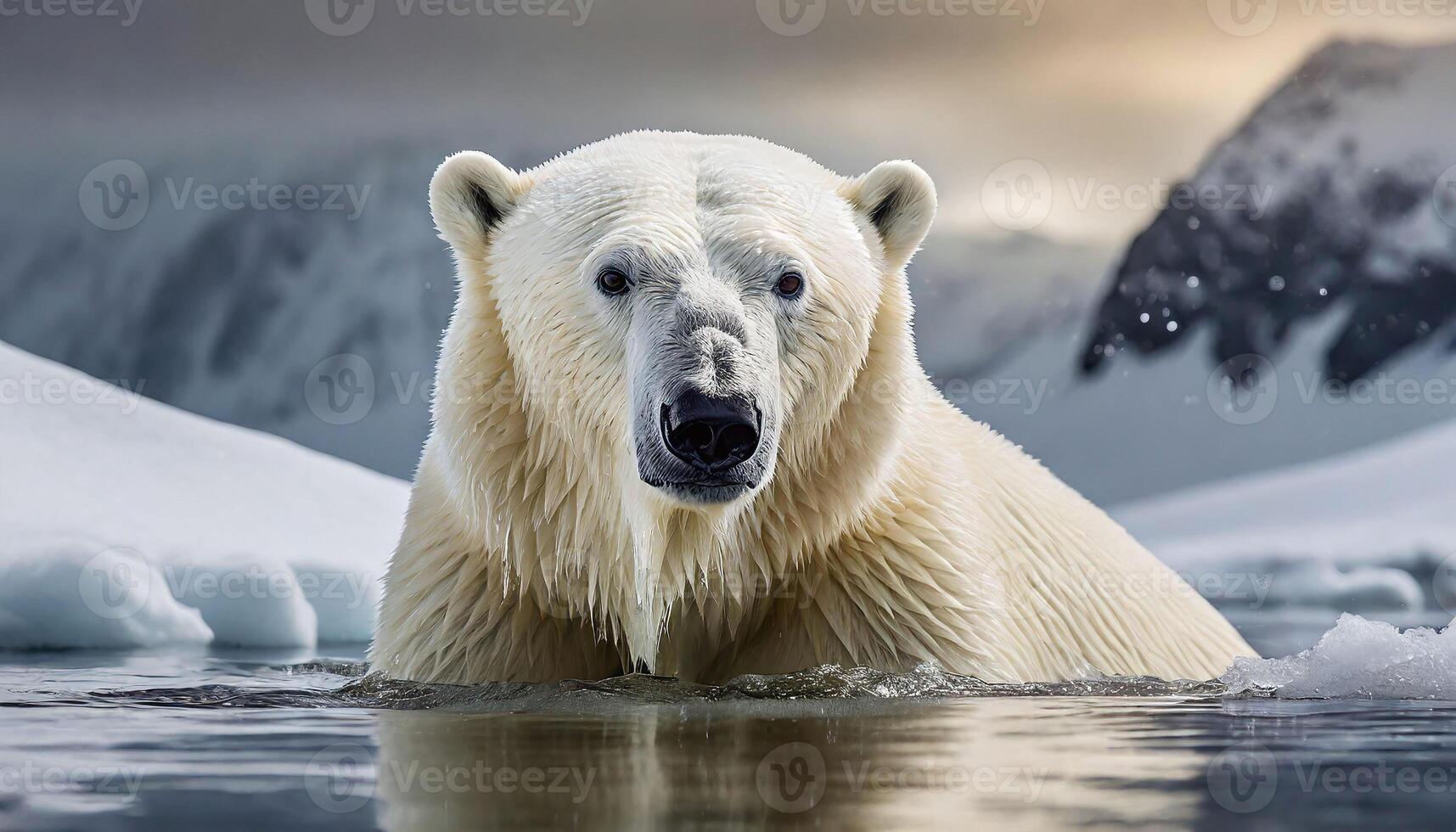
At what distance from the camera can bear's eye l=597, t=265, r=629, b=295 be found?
13.4 ft

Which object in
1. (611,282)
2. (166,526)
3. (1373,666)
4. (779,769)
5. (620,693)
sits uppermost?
(166,526)

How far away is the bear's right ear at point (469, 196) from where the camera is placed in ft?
14.9

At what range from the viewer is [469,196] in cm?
458

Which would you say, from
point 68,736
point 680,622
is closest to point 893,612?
point 680,622

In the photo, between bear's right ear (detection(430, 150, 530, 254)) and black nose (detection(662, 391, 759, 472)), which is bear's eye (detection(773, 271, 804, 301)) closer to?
black nose (detection(662, 391, 759, 472))

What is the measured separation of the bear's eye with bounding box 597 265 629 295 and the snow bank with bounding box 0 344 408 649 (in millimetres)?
4328

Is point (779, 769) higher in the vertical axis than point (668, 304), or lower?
lower

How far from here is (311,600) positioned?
12.9 m

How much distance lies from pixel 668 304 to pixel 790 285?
42 cm

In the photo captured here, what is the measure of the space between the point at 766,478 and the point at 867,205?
1291 mm

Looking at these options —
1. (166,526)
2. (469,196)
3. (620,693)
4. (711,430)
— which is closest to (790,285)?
(711,430)

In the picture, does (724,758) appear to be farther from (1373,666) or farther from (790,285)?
(1373,666)

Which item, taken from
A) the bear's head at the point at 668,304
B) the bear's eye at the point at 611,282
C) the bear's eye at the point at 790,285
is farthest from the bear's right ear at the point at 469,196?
the bear's eye at the point at 790,285

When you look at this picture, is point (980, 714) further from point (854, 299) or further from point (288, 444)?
point (288, 444)
